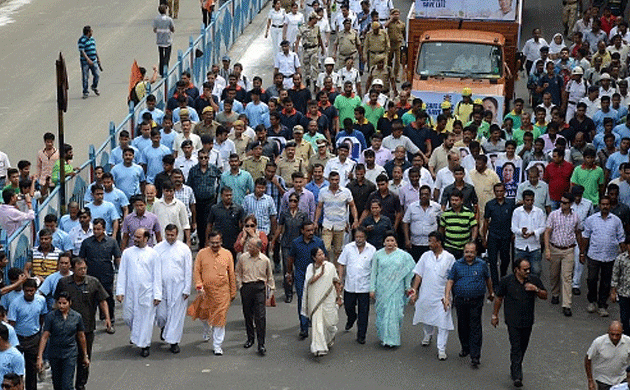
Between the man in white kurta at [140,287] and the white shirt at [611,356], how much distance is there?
5.28 m

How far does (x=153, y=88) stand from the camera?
26.7m

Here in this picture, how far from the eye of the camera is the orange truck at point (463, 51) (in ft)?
85.0

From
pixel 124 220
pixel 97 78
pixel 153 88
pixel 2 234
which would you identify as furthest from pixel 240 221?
pixel 97 78

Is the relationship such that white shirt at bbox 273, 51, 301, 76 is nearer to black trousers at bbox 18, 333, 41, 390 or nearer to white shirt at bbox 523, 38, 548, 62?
white shirt at bbox 523, 38, 548, 62

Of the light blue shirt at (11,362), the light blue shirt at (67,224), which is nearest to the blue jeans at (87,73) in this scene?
the light blue shirt at (67,224)

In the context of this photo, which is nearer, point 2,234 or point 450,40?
point 2,234

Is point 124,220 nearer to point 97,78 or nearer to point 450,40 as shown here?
point 450,40

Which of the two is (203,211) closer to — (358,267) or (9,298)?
(358,267)

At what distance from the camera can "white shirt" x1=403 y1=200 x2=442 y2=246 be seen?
775 inches

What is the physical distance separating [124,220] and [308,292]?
2917mm

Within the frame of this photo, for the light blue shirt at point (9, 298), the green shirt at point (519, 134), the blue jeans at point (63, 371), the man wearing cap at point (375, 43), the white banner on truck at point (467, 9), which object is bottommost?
the blue jeans at point (63, 371)

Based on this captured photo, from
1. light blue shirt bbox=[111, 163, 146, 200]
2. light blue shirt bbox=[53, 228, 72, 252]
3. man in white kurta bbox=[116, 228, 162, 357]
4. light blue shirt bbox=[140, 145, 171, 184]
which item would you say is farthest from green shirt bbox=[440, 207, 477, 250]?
light blue shirt bbox=[140, 145, 171, 184]

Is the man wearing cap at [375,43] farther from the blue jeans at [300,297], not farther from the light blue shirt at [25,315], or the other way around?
the light blue shirt at [25,315]

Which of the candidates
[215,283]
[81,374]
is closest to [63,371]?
[81,374]
